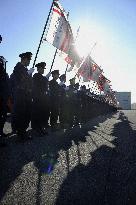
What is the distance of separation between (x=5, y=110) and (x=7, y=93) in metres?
0.38

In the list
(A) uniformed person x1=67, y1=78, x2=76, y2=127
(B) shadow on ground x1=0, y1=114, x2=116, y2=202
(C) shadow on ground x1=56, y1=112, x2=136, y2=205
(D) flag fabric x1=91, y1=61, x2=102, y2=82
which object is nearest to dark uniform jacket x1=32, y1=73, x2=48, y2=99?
(B) shadow on ground x1=0, y1=114, x2=116, y2=202

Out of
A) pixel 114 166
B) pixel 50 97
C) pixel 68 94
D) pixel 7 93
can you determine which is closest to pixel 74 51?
pixel 68 94

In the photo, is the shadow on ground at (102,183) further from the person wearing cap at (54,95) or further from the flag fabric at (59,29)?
the flag fabric at (59,29)

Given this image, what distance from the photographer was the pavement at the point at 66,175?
4203 millimetres

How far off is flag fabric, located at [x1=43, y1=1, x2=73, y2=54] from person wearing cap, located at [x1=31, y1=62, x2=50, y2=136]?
4.75 meters

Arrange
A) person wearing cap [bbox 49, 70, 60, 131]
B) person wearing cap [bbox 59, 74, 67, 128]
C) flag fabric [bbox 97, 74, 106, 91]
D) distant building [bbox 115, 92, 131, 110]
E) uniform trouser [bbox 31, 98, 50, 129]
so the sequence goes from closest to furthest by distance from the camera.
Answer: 1. uniform trouser [bbox 31, 98, 50, 129]
2. person wearing cap [bbox 49, 70, 60, 131]
3. person wearing cap [bbox 59, 74, 67, 128]
4. flag fabric [bbox 97, 74, 106, 91]
5. distant building [bbox 115, 92, 131, 110]

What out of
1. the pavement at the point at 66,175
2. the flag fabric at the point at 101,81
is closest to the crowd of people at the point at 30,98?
the pavement at the point at 66,175

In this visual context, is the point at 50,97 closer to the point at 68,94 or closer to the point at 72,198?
the point at 68,94

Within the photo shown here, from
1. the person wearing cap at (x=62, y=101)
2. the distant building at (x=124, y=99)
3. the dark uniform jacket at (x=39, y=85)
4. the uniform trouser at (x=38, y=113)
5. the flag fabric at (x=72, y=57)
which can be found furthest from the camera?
the distant building at (x=124, y=99)

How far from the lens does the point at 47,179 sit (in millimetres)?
5125

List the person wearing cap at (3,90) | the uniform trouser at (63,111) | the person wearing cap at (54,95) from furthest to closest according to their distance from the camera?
the uniform trouser at (63,111) < the person wearing cap at (54,95) < the person wearing cap at (3,90)

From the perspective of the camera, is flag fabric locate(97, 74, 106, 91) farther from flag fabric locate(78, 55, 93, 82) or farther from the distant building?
the distant building

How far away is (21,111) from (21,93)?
0.46 metres

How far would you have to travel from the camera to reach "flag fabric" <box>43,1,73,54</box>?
15552mm
